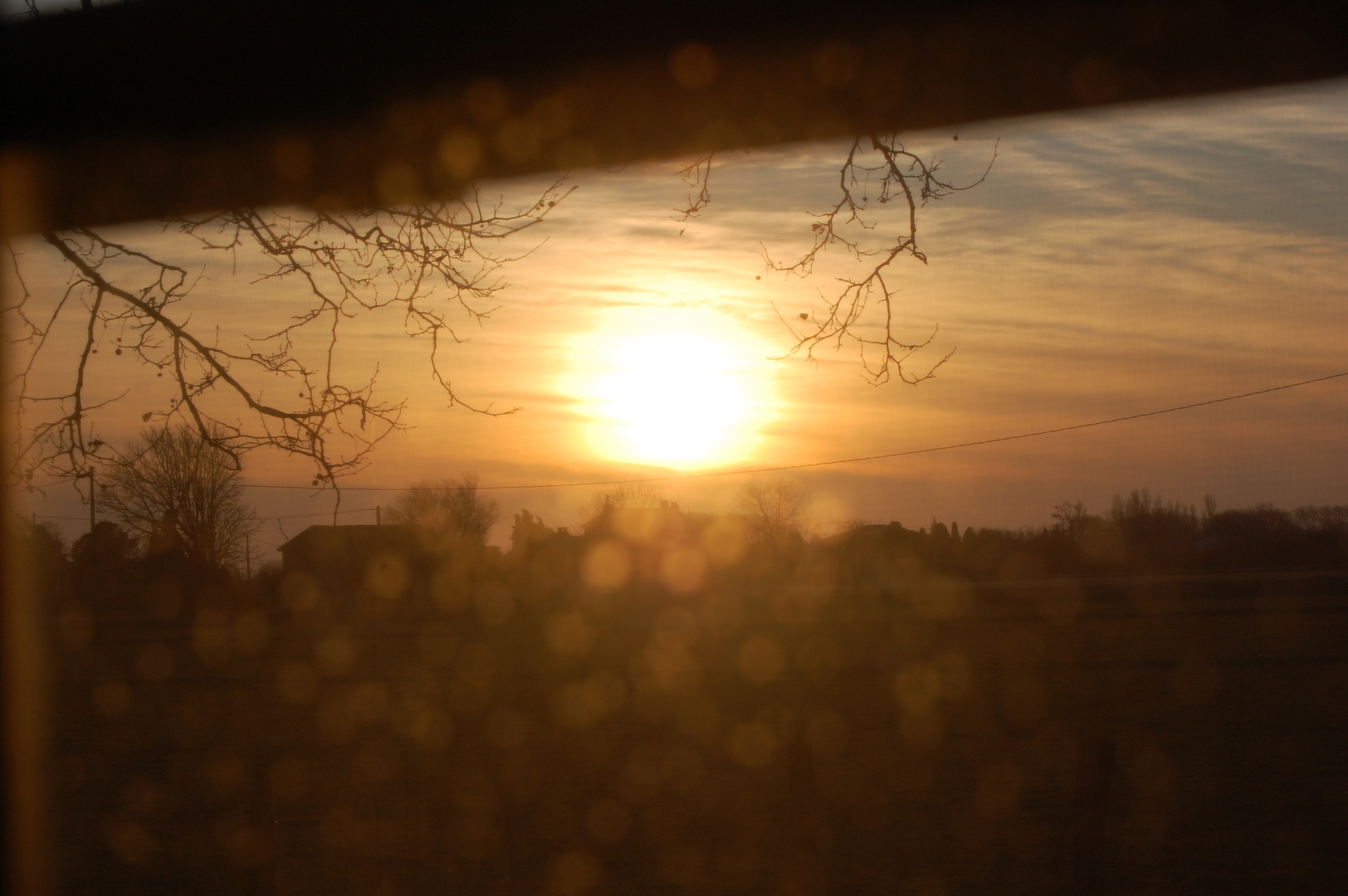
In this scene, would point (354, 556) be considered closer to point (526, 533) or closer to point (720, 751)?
point (526, 533)

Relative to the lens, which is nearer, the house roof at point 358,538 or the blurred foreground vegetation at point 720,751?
the blurred foreground vegetation at point 720,751

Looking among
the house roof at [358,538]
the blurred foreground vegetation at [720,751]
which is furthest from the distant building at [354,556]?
the blurred foreground vegetation at [720,751]

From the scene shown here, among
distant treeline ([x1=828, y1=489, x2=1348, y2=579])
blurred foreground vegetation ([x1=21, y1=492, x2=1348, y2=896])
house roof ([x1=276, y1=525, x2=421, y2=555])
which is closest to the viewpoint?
blurred foreground vegetation ([x1=21, y1=492, x2=1348, y2=896])

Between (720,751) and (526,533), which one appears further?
(526,533)

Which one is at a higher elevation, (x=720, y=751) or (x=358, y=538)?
(x=358, y=538)

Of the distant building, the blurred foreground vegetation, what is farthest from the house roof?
the blurred foreground vegetation

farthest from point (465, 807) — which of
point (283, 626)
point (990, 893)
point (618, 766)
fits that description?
point (283, 626)

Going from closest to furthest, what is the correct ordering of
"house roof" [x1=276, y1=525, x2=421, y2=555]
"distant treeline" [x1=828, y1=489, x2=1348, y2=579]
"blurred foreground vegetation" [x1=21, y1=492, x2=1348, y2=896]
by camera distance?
1. "blurred foreground vegetation" [x1=21, y1=492, x2=1348, y2=896]
2. "distant treeline" [x1=828, y1=489, x2=1348, y2=579]
3. "house roof" [x1=276, y1=525, x2=421, y2=555]

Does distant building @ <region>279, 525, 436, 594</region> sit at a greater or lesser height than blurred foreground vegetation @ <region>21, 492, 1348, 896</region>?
greater

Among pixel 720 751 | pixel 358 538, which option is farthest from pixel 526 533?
pixel 720 751

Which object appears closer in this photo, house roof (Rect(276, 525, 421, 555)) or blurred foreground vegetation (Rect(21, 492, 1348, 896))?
blurred foreground vegetation (Rect(21, 492, 1348, 896))

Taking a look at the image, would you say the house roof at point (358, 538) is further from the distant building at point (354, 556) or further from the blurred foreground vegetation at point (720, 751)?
the blurred foreground vegetation at point (720, 751)

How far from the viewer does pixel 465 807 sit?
348 inches

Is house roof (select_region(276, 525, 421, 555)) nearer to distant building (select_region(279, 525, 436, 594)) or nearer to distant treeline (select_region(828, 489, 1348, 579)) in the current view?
distant building (select_region(279, 525, 436, 594))
